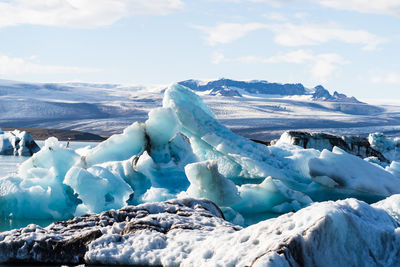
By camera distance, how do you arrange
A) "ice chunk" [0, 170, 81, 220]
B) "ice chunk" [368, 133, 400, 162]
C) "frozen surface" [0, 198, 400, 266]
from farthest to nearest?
"ice chunk" [368, 133, 400, 162]
"ice chunk" [0, 170, 81, 220]
"frozen surface" [0, 198, 400, 266]

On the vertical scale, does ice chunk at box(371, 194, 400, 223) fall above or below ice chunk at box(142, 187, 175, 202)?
above

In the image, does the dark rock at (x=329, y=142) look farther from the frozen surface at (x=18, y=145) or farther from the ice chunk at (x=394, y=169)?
the frozen surface at (x=18, y=145)

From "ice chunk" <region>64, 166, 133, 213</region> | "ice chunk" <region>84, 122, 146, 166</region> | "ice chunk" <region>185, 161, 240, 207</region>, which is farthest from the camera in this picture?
"ice chunk" <region>84, 122, 146, 166</region>

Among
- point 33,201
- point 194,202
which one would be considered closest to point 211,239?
point 194,202

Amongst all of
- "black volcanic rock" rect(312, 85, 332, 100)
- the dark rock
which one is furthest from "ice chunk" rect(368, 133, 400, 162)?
"black volcanic rock" rect(312, 85, 332, 100)

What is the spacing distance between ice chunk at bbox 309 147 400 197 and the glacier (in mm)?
18

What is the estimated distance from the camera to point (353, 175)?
32.8ft

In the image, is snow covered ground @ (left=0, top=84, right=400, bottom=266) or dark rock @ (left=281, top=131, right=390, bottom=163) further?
dark rock @ (left=281, top=131, right=390, bottom=163)

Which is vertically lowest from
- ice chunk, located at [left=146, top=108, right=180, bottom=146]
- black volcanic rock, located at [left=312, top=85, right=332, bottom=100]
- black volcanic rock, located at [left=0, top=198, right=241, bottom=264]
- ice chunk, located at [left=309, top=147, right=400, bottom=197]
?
black volcanic rock, located at [left=312, top=85, right=332, bottom=100]

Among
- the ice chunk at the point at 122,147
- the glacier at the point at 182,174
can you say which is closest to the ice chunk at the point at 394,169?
the glacier at the point at 182,174

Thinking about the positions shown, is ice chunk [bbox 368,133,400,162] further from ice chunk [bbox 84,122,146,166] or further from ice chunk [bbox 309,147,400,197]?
ice chunk [bbox 84,122,146,166]

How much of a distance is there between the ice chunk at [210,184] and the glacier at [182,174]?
0.05 feet

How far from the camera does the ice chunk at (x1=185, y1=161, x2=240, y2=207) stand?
25.3 feet

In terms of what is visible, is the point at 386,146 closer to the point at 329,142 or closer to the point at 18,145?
the point at 329,142
